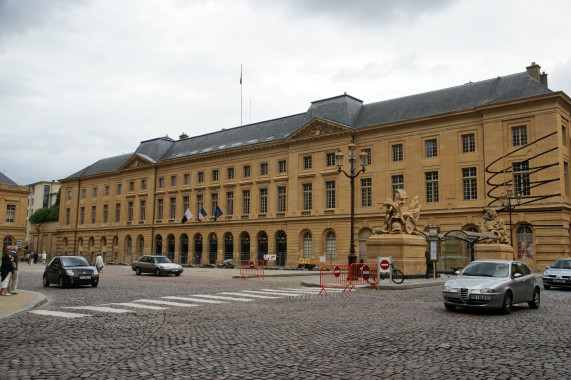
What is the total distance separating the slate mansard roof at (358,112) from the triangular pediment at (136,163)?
46cm

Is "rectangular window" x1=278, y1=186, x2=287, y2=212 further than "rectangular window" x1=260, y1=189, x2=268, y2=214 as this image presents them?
No

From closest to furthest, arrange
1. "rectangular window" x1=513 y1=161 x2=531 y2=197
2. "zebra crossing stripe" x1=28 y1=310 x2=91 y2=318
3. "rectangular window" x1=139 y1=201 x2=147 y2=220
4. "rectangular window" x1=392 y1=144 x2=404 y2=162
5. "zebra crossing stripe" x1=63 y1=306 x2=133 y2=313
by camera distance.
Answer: "zebra crossing stripe" x1=28 y1=310 x2=91 y2=318
"zebra crossing stripe" x1=63 y1=306 x2=133 y2=313
"rectangular window" x1=513 y1=161 x2=531 y2=197
"rectangular window" x1=392 y1=144 x2=404 y2=162
"rectangular window" x1=139 y1=201 x2=147 y2=220

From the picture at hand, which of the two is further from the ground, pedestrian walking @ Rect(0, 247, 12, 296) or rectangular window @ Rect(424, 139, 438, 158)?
rectangular window @ Rect(424, 139, 438, 158)

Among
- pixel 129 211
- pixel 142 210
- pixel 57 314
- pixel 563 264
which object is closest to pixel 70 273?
pixel 57 314

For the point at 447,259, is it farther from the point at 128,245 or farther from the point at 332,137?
the point at 128,245

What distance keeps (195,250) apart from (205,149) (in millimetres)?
12497

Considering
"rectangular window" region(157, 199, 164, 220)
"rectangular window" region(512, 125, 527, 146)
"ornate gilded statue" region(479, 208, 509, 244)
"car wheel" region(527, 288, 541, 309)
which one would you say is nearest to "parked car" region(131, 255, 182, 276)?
"ornate gilded statue" region(479, 208, 509, 244)

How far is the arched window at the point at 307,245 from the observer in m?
51.3

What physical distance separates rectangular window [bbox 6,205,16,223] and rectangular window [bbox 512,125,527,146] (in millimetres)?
66742

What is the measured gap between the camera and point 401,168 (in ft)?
152

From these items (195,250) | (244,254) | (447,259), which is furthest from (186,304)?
(195,250)

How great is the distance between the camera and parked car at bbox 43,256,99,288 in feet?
68.9

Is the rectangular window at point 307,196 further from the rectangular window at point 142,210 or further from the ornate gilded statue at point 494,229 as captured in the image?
the rectangular window at point 142,210

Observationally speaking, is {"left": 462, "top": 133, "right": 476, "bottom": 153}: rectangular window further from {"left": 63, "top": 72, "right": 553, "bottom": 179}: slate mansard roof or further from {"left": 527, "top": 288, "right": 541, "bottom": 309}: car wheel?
{"left": 527, "top": 288, "right": 541, "bottom": 309}: car wheel
